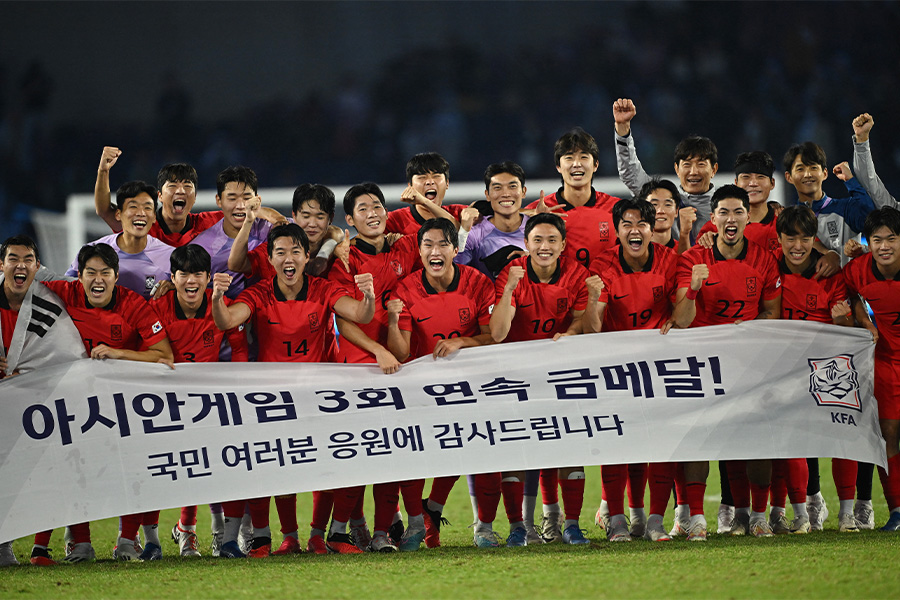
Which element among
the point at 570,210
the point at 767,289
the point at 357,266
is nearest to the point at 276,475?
the point at 357,266

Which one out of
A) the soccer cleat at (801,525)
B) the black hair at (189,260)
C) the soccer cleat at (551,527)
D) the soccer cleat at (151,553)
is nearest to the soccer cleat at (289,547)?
the soccer cleat at (151,553)

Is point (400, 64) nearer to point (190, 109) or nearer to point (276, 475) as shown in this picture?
point (190, 109)

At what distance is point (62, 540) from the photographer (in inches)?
212

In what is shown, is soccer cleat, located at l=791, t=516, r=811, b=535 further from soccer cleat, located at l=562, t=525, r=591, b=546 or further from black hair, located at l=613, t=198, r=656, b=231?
black hair, located at l=613, t=198, r=656, b=231

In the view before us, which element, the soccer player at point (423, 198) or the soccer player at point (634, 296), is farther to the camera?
the soccer player at point (423, 198)

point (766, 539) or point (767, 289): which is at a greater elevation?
point (767, 289)

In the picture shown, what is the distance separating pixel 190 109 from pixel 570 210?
37.9 feet

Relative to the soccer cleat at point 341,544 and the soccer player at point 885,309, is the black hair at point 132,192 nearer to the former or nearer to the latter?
the soccer cleat at point 341,544

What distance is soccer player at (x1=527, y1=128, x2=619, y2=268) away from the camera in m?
5.12

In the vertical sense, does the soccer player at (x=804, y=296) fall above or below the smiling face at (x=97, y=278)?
below

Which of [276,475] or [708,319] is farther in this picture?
[708,319]

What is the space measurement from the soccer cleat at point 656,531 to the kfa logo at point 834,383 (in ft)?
3.19

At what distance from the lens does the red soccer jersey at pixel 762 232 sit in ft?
16.5

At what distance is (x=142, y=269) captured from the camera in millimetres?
5008
